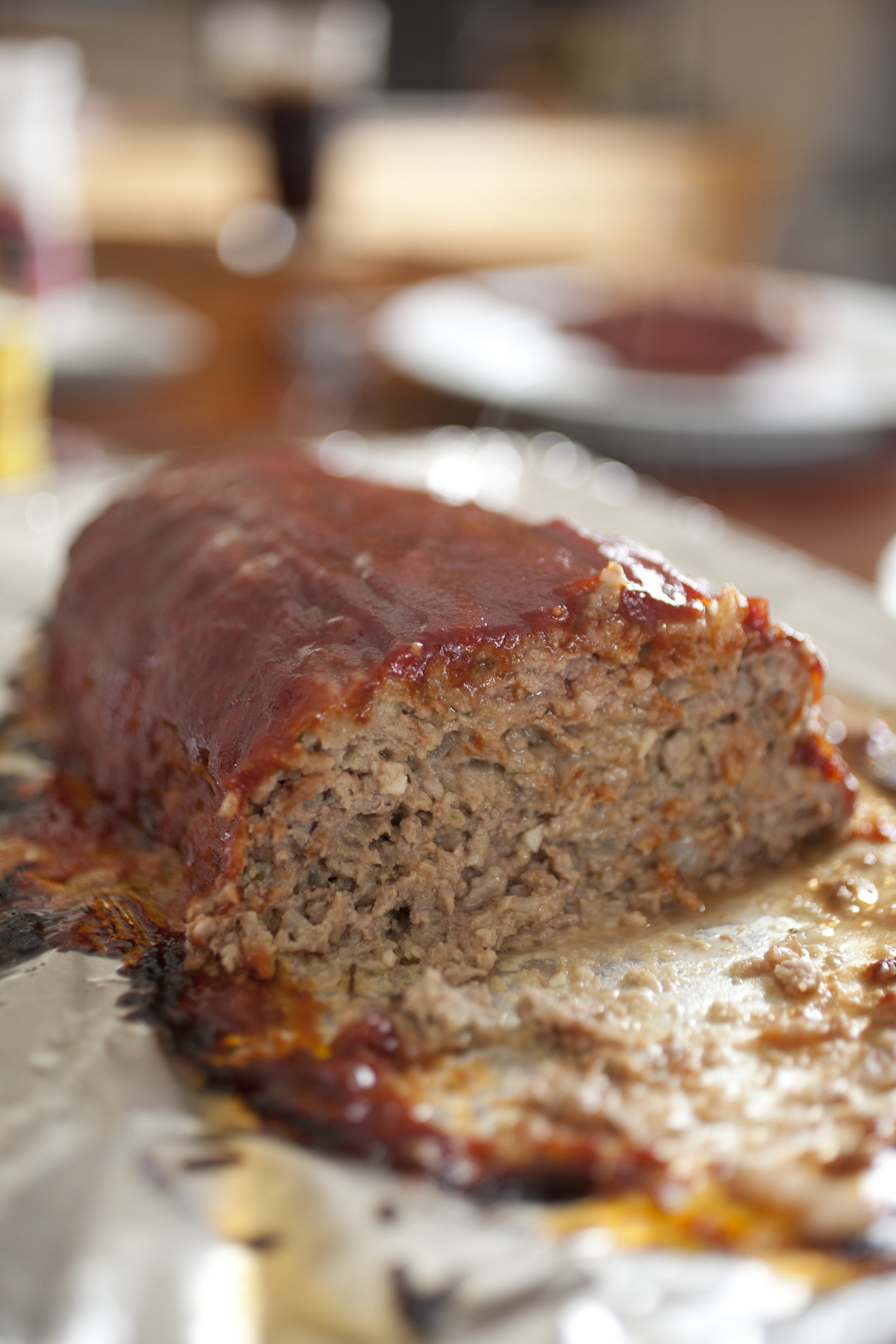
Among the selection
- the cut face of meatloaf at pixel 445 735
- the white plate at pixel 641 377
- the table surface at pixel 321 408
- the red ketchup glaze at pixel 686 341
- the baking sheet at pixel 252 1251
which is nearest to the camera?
the baking sheet at pixel 252 1251

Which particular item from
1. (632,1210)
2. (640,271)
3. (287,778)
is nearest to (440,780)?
(287,778)

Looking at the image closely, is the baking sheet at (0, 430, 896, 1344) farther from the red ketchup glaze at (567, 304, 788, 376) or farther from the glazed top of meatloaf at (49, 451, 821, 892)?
the red ketchup glaze at (567, 304, 788, 376)

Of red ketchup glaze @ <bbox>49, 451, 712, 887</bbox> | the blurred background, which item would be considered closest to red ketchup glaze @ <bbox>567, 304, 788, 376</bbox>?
the blurred background

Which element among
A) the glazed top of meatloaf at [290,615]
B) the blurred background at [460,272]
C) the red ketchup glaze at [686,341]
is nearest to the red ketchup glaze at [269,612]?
the glazed top of meatloaf at [290,615]

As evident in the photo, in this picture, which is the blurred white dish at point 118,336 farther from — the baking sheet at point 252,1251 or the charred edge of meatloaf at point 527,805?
the baking sheet at point 252,1251

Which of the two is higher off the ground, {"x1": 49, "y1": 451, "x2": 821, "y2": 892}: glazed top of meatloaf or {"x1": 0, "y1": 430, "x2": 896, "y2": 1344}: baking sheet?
{"x1": 49, "y1": 451, "x2": 821, "y2": 892}: glazed top of meatloaf
